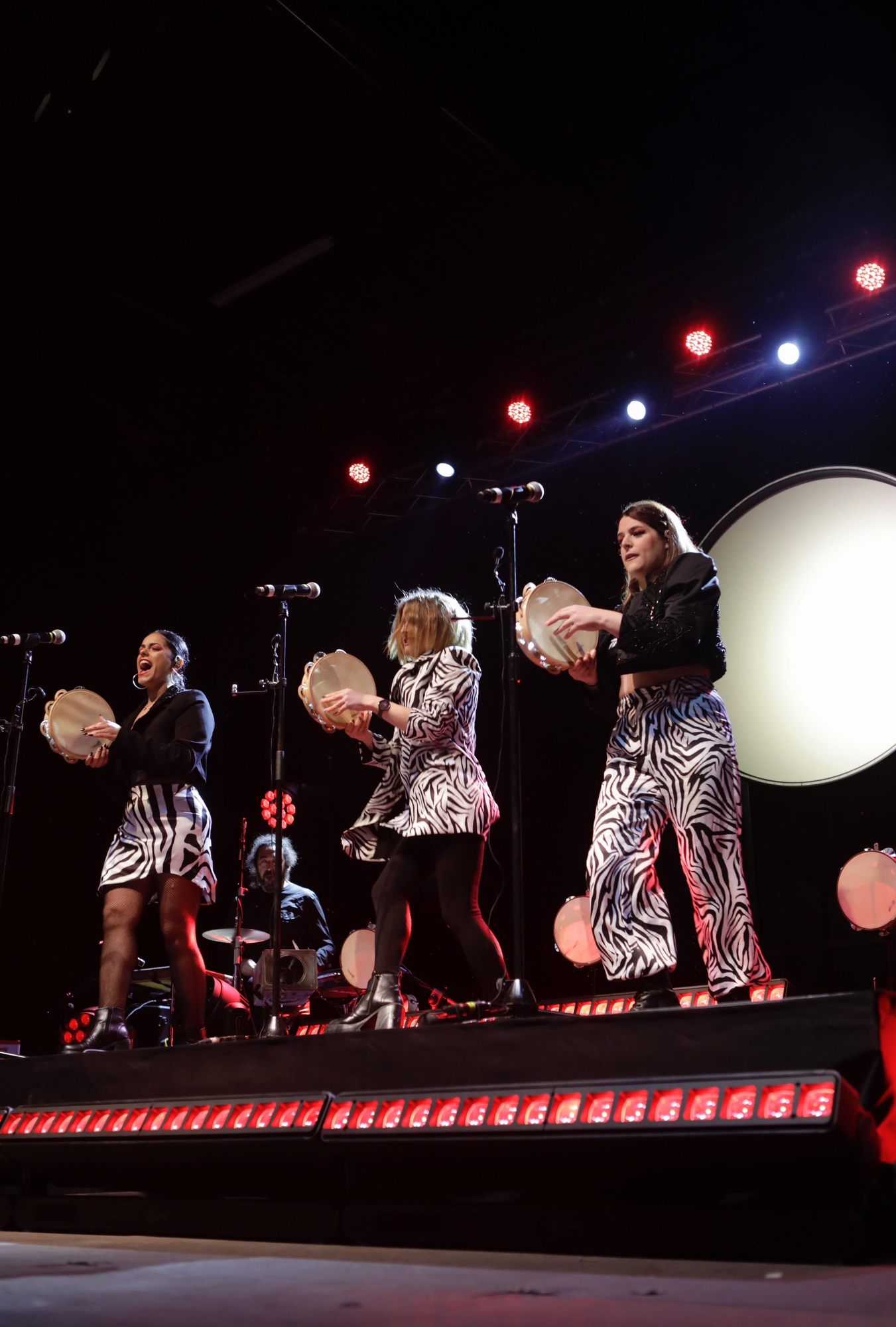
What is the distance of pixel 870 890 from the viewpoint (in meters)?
6.66

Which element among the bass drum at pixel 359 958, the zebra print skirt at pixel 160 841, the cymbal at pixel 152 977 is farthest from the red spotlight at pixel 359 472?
the zebra print skirt at pixel 160 841

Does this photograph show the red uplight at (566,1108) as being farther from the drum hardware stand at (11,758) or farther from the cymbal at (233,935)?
the cymbal at (233,935)

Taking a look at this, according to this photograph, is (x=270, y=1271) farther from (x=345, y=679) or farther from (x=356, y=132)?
(x=356, y=132)

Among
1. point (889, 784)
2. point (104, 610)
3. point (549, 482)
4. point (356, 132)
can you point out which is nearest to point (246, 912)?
point (104, 610)

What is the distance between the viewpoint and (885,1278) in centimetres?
250

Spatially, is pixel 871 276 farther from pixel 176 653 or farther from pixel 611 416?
pixel 176 653

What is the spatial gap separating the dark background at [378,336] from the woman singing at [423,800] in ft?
Result: 11.7

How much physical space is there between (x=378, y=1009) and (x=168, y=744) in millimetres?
1702

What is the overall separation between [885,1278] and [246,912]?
24.3 feet

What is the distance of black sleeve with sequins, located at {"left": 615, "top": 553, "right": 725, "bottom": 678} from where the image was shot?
3.80 metres

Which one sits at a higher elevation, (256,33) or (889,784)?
(256,33)

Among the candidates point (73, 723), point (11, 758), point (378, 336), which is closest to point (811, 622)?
point (378, 336)

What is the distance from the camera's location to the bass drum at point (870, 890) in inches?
258

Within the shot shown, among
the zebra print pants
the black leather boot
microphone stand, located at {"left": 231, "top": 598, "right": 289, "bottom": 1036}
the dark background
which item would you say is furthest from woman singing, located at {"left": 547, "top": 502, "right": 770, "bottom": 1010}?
the dark background
